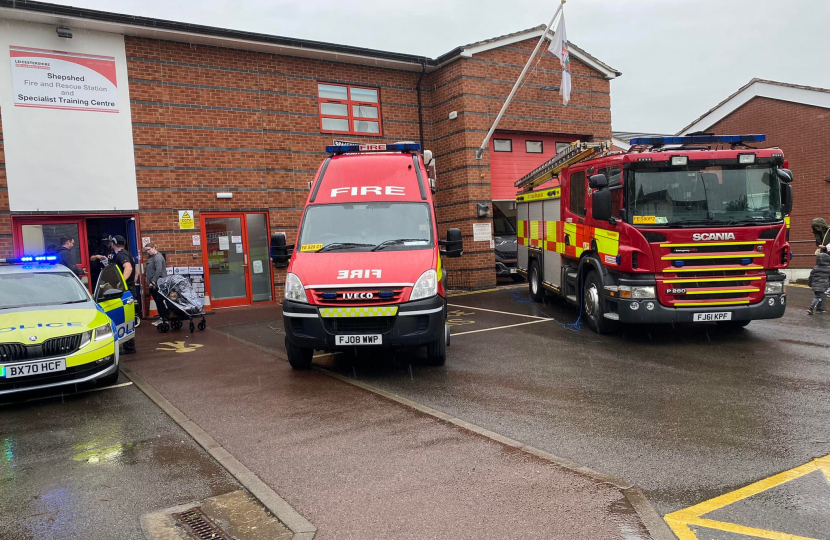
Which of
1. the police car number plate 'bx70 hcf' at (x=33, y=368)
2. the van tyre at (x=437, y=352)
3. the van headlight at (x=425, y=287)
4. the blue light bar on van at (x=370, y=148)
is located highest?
the blue light bar on van at (x=370, y=148)

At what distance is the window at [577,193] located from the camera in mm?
10180

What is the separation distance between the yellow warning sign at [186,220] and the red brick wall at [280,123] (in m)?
0.14

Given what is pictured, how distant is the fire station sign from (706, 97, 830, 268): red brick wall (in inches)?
752

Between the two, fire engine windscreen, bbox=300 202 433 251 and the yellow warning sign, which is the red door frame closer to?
the yellow warning sign

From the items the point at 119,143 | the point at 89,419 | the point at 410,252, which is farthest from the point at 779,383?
the point at 119,143

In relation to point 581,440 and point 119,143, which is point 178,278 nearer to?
point 119,143

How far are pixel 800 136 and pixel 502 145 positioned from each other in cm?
969

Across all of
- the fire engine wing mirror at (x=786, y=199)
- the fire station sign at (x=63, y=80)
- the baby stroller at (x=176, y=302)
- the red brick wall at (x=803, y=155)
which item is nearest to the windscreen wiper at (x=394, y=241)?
the fire engine wing mirror at (x=786, y=199)

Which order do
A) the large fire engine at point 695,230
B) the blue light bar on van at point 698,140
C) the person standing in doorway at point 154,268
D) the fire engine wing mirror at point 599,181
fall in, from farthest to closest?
the person standing in doorway at point 154,268, the blue light bar on van at point 698,140, the fire engine wing mirror at point 599,181, the large fire engine at point 695,230

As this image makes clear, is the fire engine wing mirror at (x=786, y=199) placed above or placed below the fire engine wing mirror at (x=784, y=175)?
below

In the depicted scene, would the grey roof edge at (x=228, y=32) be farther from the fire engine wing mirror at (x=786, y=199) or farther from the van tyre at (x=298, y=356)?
the fire engine wing mirror at (x=786, y=199)

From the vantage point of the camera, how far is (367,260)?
7.11 meters

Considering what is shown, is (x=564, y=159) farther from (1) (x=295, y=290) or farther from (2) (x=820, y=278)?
(1) (x=295, y=290)

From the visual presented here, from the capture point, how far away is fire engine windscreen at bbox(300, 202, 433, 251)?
7539 mm
